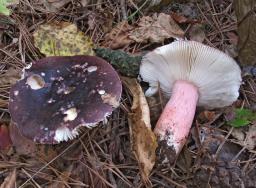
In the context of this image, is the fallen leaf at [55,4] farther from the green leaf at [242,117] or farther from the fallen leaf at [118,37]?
the green leaf at [242,117]

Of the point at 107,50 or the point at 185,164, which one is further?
the point at 107,50

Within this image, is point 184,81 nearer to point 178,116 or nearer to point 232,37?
point 178,116

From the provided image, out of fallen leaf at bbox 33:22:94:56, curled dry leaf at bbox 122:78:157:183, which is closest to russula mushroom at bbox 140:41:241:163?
curled dry leaf at bbox 122:78:157:183

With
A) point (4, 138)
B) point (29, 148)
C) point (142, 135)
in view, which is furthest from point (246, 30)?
point (4, 138)

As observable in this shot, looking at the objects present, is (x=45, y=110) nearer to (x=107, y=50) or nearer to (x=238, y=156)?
(x=107, y=50)

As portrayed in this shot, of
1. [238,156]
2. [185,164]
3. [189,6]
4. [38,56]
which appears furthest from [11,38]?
[238,156]
